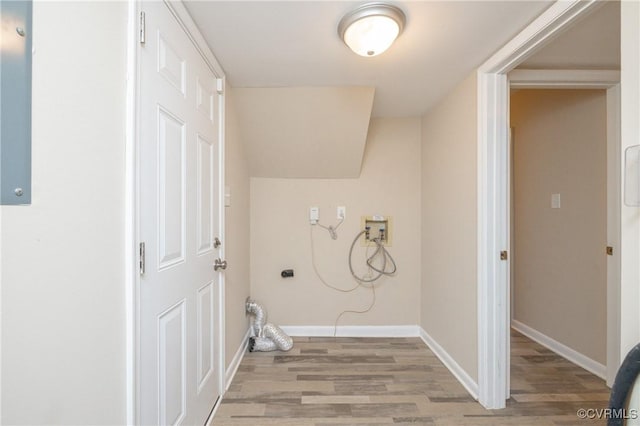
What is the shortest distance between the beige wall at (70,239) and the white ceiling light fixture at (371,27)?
3.15 feet

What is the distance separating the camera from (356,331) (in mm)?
2889

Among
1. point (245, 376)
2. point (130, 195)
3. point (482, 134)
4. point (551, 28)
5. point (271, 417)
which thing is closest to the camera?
point (130, 195)

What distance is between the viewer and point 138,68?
0.99 meters

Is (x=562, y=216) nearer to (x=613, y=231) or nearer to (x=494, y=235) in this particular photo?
(x=613, y=231)

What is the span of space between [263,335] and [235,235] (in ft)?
3.38

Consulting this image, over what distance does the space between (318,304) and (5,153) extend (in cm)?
265

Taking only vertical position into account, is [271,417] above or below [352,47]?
below

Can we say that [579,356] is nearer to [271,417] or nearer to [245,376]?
[271,417]

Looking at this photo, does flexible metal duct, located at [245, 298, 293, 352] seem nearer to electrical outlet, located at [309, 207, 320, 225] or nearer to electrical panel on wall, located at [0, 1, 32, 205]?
electrical outlet, located at [309, 207, 320, 225]

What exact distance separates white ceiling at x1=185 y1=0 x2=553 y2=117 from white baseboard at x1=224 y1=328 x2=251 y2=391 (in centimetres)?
215

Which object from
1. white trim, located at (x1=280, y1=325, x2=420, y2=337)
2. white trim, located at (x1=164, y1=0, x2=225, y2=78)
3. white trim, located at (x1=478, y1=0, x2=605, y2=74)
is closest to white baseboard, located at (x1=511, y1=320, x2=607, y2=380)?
white trim, located at (x1=280, y1=325, x2=420, y2=337)

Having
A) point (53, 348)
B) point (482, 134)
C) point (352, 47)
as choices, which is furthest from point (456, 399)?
point (352, 47)

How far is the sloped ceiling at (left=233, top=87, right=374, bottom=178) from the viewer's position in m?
2.26

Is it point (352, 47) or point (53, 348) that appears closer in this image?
point (53, 348)
